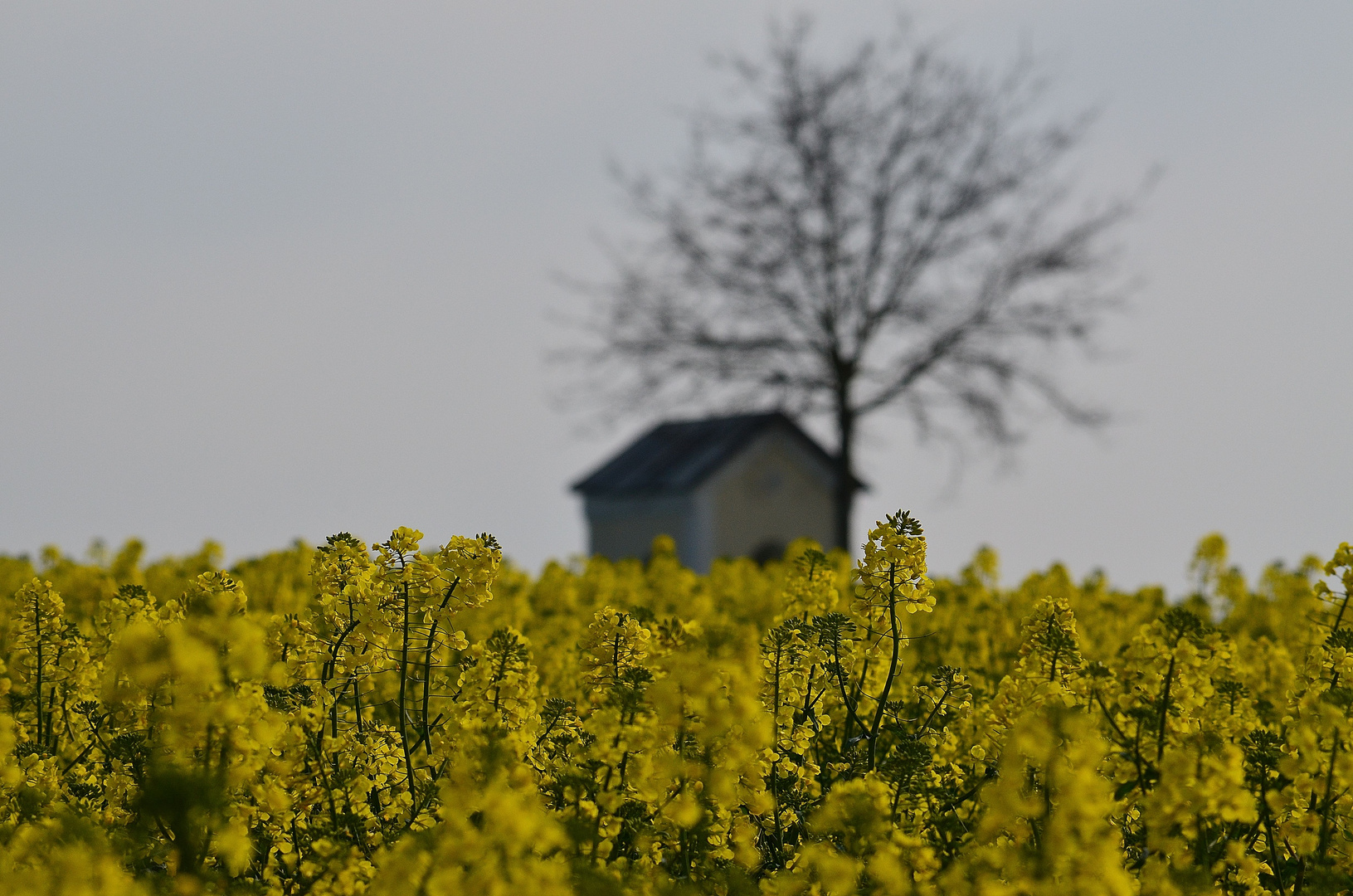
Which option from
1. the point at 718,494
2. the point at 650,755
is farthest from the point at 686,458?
the point at 650,755

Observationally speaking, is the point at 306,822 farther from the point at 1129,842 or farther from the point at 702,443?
the point at 702,443

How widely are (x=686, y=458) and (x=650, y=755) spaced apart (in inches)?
937

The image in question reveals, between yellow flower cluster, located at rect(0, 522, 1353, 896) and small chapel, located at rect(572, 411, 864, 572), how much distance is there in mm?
20061

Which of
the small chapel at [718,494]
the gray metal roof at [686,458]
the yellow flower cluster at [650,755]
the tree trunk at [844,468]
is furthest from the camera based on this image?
the gray metal roof at [686,458]

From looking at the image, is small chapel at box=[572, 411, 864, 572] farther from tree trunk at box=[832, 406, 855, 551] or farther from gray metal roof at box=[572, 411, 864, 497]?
tree trunk at box=[832, 406, 855, 551]

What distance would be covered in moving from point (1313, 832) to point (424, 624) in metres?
2.82

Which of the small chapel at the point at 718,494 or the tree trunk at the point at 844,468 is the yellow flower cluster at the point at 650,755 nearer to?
the tree trunk at the point at 844,468

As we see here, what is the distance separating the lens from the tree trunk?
22784 millimetres

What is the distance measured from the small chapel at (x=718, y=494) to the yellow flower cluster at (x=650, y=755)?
2006cm

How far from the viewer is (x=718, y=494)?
26.2 meters

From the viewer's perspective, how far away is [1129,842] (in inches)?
162

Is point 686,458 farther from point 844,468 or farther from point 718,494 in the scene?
point 844,468

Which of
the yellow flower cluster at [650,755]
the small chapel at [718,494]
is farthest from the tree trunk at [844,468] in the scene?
the yellow flower cluster at [650,755]

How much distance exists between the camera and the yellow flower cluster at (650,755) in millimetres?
2756
